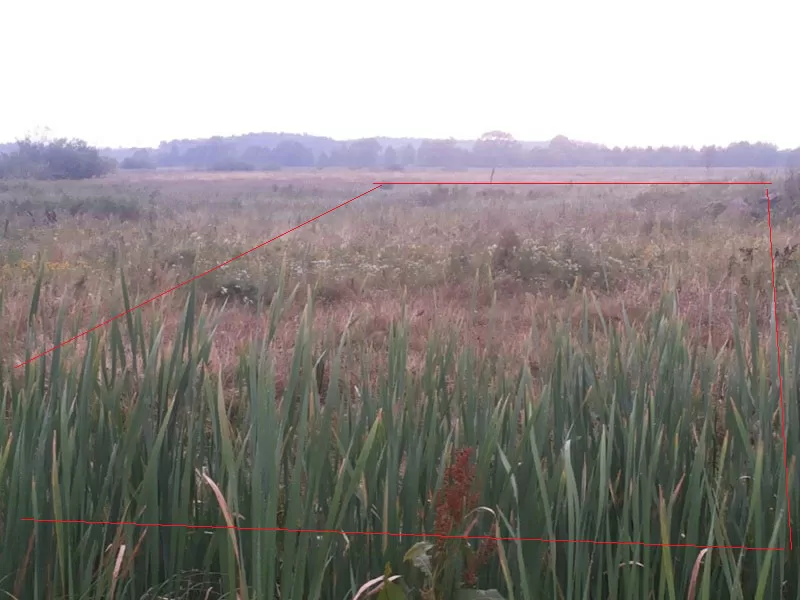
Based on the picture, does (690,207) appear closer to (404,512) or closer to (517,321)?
(517,321)

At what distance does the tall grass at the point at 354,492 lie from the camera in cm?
114

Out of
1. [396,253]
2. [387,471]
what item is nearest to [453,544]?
[387,471]

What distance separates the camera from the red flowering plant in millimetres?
1126

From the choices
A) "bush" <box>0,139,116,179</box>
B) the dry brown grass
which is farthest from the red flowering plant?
"bush" <box>0,139,116,179</box>

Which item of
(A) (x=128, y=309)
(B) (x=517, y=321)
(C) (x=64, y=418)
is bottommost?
(B) (x=517, y=321)

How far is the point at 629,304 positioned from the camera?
5262 millimetres

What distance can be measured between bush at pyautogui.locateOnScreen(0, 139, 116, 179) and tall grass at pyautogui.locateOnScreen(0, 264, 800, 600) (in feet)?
39.2

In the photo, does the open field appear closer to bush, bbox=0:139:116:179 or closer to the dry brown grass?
the dry brown grass

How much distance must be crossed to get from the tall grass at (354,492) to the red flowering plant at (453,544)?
0.04 m

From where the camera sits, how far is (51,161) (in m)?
12.2

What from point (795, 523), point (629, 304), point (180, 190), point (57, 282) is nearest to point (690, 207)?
point (629, 304)

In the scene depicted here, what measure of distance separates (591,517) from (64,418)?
0.86 metres

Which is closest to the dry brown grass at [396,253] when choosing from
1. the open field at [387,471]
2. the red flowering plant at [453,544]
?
the open field at [387,471]

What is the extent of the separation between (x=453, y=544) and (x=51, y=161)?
41.4 feet
